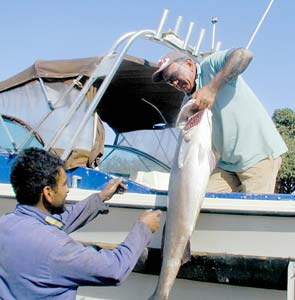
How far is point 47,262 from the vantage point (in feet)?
6.84

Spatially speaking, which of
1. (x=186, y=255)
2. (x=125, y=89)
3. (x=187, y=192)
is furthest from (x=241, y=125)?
(x=125, y=89)

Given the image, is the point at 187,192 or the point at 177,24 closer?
the point at 187,192

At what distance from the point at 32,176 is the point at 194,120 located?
1.35 m

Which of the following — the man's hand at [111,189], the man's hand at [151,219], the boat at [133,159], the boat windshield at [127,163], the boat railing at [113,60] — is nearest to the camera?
the man's hand at [151,219]

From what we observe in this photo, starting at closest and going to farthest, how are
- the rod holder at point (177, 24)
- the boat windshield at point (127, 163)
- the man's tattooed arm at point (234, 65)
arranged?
the man's tattooed arm at point (234, 65) < the rod holder at point (177, 24) < the boat windshield at point (127, 163)

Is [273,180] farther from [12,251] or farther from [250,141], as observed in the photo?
[12,251]

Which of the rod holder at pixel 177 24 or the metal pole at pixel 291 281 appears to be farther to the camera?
the rod holder at pixel 177 24

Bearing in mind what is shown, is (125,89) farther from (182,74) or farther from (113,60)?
(182,74)

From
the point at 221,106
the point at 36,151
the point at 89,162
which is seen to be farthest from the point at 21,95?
the point at 36,151

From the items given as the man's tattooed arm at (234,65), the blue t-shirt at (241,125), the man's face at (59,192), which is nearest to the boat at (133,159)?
the blue t-shirt at (241,125)

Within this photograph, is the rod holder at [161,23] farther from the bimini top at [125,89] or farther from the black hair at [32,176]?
the black hair at [32,176]

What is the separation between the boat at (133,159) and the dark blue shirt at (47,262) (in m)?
1.45

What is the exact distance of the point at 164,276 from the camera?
3279 millimetres

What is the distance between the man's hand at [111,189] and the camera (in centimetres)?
327
